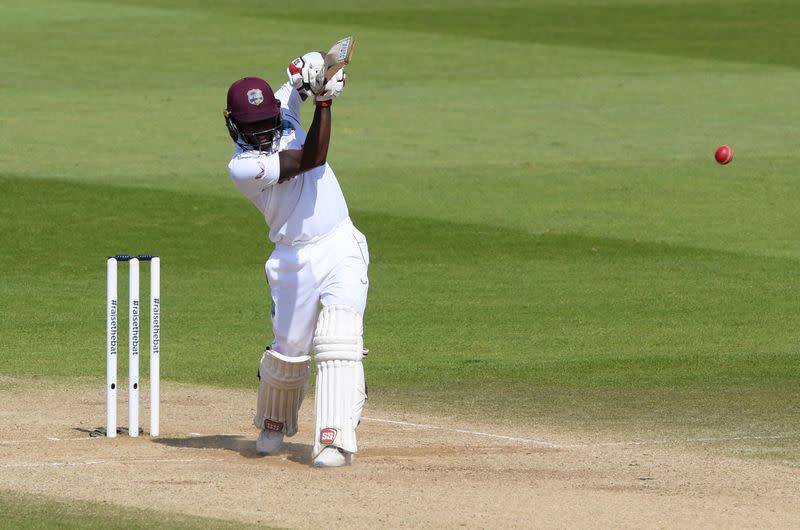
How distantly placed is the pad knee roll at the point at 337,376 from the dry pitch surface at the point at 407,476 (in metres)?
0.20

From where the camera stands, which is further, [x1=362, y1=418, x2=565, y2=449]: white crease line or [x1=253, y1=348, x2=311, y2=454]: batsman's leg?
[x1=362, y1=418, x2=565, y2=449]: white crease line

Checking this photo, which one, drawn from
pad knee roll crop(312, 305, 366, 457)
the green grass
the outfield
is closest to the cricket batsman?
Result: pad knee roll crop(312, 305, 366, 457)

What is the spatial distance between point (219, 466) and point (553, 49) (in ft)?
91.1

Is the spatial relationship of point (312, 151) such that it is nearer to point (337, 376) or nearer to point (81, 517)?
point (337, 376)

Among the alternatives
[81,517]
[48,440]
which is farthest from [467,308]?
[81,517]

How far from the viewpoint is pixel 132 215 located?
20.6 m

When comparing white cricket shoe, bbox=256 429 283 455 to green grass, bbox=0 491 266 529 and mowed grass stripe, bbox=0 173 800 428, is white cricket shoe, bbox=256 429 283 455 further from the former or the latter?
mowed grass stripe, bbox=0 173 800 428

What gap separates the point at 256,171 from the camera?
9.09 m

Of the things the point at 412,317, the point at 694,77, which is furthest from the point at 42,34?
the point at 412,317

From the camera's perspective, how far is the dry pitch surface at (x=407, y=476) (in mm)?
8062

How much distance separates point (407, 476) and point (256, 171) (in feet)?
5.86

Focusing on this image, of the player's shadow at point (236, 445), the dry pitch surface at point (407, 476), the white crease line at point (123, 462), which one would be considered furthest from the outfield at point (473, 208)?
the white crease line at point (123, 462)

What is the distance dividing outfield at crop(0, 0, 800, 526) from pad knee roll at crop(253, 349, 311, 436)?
3.23ft

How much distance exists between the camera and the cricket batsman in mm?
9102
